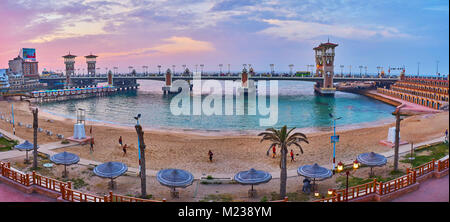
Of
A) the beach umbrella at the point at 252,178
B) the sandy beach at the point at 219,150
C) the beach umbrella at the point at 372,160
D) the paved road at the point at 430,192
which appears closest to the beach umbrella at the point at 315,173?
the beach umbrella at the point at 252,178

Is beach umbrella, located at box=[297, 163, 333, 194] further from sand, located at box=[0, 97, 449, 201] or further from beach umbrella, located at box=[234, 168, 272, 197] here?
beach umbrella, located at box=[234, 168, 272, 197]

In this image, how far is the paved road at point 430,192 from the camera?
1705 cm

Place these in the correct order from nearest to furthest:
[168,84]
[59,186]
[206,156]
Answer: [59,186], [206,156], [168,84]

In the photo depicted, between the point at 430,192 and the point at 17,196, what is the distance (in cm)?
2214

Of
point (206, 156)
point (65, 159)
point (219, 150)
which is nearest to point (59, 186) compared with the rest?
point (65, 159)

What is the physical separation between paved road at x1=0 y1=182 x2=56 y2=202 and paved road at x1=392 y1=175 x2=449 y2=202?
18526 mm

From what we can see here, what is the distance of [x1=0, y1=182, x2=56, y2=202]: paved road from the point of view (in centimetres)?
1741

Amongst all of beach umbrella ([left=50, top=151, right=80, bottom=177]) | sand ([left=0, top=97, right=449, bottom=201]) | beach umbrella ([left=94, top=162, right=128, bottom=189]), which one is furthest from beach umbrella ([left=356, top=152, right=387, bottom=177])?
beach umbrella ([left=50, top=151, right=80, bottom=177])

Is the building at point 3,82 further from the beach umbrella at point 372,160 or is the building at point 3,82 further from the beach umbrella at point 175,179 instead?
the beach umbrella at point 372,160

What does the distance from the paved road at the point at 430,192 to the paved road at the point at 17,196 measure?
18.5 m

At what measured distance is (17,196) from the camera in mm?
17875

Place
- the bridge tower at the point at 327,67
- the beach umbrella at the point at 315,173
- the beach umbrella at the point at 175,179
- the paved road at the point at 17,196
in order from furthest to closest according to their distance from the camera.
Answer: the bridge tower at the point at 327,67 → the beach umbrella at the point at 315,173 → the beach umbrella at the point at 175,179 → the paved road at the point at 17,196

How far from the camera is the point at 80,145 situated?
123ft

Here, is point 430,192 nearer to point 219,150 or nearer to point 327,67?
point 219,150
